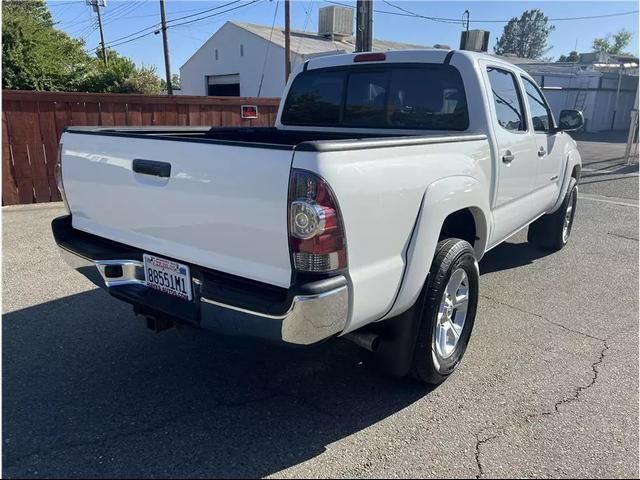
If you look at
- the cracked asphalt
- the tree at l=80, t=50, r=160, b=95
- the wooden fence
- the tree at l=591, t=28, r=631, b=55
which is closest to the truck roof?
the cracked asphalt

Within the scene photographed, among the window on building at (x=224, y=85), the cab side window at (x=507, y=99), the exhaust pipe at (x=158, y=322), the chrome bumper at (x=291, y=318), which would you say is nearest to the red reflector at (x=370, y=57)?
the cab side window at (x=507, y=99)

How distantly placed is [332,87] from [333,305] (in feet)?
8.67

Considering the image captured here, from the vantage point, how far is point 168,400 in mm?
2932

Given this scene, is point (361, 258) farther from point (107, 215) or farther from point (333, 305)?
point (107, 215)

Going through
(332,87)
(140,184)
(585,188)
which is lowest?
(585,188)

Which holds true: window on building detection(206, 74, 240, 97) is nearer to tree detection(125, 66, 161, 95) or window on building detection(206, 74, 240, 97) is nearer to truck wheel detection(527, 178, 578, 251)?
tree detection(125, 66, 161, 95)

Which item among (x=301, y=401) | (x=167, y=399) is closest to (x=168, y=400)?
(x=167, y=399)

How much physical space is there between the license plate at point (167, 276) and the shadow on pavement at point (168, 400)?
423mm

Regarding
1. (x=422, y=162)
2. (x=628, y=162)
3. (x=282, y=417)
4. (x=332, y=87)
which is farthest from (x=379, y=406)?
(x=628, y=162)

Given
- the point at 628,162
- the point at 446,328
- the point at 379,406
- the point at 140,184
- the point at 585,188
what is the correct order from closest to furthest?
the point at 140,184 → the point at 379,406 → the point at 446,328 → the point at 585,188 → the point at 628,162

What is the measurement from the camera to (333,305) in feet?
7.36

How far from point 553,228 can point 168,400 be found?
16.2 ft

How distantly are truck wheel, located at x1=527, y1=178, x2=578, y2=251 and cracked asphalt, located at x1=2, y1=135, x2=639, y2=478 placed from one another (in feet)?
5.25

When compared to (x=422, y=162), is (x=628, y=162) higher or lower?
lower
